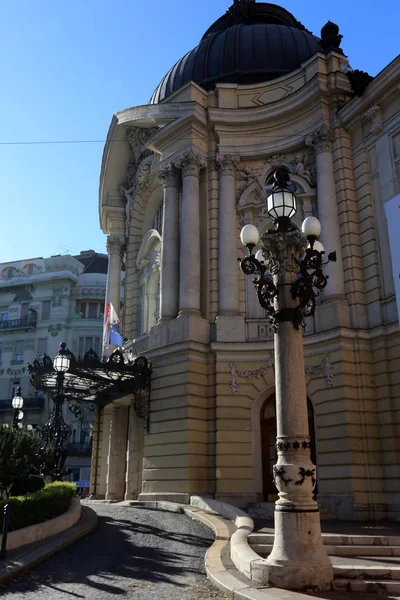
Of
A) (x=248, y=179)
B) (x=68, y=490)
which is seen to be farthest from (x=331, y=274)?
(x=68, y=490)

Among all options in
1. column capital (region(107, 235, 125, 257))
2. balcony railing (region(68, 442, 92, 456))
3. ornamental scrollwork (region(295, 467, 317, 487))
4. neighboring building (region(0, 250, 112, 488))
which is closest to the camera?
ornamental scrollwork (region(295, 467, 317, 487))

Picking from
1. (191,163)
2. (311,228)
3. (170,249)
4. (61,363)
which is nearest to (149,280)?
(170,249)

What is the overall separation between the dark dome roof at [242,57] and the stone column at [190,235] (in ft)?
18.6

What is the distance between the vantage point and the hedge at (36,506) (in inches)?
451

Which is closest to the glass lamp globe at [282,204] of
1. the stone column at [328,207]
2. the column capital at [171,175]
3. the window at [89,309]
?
the stone column at [328,207]

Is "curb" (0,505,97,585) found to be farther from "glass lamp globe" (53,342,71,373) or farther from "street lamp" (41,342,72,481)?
"glass lamp globe" (53,342,71,373)

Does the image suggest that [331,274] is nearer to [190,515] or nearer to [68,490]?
[190,515]

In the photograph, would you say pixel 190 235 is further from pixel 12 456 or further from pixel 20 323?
pixel 20 323

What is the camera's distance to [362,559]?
9.45m

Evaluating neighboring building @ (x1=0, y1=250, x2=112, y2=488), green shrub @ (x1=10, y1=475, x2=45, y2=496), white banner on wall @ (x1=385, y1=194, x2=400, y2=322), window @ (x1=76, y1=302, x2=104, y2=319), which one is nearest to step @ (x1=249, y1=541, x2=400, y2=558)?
green shrub @ (x1=10, y1=475, x2=45, y2=496)

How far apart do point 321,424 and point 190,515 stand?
507 centimetres

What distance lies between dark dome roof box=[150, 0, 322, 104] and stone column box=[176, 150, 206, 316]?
567 centimetres

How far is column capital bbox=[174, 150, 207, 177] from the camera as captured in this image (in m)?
22.2

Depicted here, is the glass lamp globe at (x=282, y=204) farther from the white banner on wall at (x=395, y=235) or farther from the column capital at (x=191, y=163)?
the column capital at (x=191, y=163)
